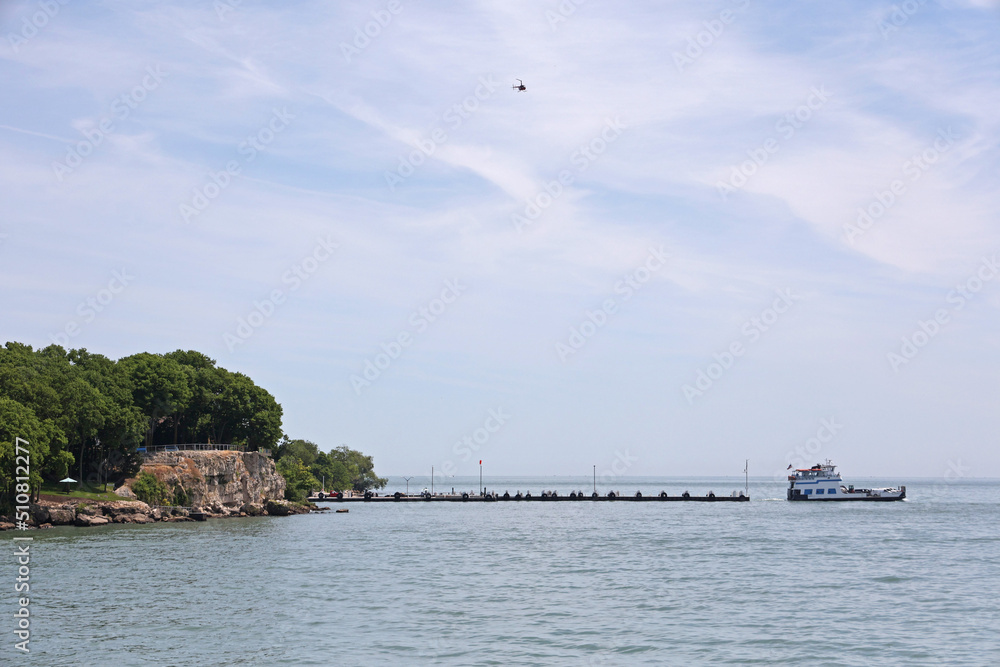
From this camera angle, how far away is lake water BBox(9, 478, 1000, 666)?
31.5 m

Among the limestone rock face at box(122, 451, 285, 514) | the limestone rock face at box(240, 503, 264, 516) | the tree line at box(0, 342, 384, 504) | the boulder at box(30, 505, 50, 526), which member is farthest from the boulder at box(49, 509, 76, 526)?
the limestone rock face at box(240, 503, 264, 516)

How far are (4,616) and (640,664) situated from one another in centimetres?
2626

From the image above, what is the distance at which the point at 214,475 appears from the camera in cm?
10931

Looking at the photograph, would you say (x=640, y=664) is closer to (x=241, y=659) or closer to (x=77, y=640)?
(x=241, y=659)

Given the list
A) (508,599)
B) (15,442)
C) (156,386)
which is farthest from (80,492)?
(508,599)

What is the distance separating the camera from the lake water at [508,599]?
31.5 metres

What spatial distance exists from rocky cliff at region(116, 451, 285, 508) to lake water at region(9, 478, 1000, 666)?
76.9ft

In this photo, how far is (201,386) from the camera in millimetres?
120312

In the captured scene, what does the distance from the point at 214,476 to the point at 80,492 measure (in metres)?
19.1

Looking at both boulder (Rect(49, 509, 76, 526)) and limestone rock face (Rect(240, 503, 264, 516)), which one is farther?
limestone rock face (Rect(240, 503, 264, 516))

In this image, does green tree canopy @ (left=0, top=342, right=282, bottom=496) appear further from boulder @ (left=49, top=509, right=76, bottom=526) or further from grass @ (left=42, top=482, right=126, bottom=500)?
boulder @ (left=49, top=509, right=76, bottom=526)

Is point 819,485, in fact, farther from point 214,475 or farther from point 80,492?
point 80,492
